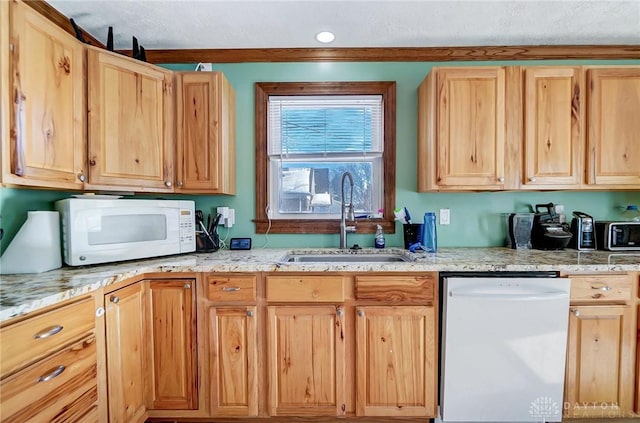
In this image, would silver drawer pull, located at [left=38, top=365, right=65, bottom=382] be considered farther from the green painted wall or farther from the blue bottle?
the blue bottle

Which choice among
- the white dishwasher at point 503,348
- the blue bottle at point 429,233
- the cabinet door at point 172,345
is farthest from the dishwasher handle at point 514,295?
the cabinet door at point 172,345

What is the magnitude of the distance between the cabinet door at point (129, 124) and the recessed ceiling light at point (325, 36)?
3.32 ft

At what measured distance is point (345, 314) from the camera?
1.52 meters

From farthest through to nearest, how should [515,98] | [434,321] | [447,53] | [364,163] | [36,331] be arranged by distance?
[364,163]
[447,53]
[515,98]
[434,321]
[36,331]

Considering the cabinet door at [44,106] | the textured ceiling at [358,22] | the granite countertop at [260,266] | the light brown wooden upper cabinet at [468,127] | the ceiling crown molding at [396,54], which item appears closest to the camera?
the granite countertop at [260,266]

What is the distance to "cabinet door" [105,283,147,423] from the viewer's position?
128 cm

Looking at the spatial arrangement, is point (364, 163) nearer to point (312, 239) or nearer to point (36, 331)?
point (312, 239)

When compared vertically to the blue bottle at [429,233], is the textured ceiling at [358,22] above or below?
above

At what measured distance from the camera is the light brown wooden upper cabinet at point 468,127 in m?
1.76

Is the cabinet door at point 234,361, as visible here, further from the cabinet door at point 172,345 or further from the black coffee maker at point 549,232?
the black coffee maker at point 549,232

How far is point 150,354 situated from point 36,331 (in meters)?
0.67

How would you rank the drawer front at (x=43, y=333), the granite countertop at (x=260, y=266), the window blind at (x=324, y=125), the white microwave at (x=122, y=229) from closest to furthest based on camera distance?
the drawer front at (x=43, y=333) → the granite countertop at (x=260, y=266) → the white microwave at (x=122, y=229) → the window blind at (x=324, y=125)

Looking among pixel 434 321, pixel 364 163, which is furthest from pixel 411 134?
pixel 434 321

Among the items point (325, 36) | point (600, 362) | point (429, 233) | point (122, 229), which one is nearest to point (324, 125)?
point (325, 36)
